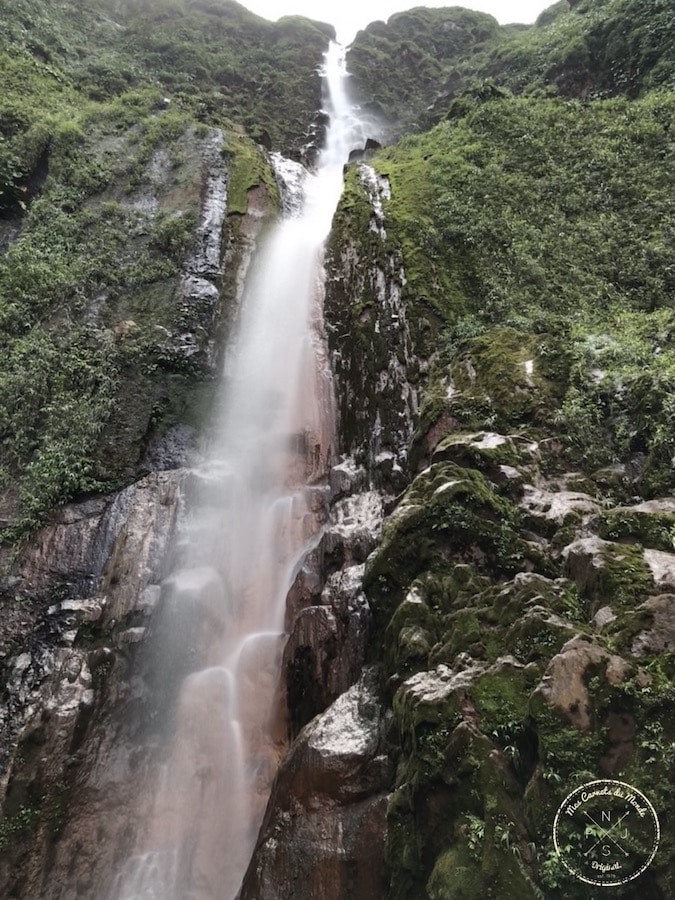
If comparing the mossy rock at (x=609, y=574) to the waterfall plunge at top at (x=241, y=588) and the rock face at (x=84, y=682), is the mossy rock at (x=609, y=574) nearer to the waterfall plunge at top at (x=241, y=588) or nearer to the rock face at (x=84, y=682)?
the waterfall plunge at top at (x=241, y=588)

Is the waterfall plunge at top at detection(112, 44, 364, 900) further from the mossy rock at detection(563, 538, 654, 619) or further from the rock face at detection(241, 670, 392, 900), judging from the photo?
the mossy rock at detection(563, 538, 654, 619)

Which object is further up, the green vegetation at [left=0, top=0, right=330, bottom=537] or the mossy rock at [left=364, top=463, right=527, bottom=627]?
the green vegetation at [left=0, top=0, right=330, bottom=537]

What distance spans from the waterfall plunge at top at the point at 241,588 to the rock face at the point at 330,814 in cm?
128

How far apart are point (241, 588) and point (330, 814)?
4.08 m

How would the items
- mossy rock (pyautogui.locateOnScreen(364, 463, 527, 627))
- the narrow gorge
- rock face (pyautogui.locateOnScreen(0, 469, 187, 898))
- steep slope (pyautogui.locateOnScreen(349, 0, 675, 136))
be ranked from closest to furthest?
the narrow gorge < mossy rock (pyautogui.locateOnScreen(364, 463, 527, 627)) < rock face (pyautogui.locateOnScreen(0, 469, 187, 898)) < steep slope (pyautogui.locateOnScreen(349, 0, 675, 136))

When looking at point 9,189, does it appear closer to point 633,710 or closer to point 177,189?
point 177,189

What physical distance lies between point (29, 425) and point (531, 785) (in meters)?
9.24

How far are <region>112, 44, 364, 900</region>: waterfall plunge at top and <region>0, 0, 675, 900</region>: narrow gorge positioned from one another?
5 cm

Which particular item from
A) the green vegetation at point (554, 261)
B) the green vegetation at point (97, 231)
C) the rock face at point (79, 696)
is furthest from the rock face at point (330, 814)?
the green vegetation at point (97, 231)

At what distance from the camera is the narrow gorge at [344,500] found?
14.6 feet

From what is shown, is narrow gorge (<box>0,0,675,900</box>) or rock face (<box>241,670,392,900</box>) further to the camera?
rock face (<box>241,670,392,900</box>)

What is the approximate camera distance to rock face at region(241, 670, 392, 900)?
4.91 meters

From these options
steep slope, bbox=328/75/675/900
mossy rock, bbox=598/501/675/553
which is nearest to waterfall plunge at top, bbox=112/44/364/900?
steep slope, bbox=328/75/675/900

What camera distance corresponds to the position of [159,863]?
252 inches
